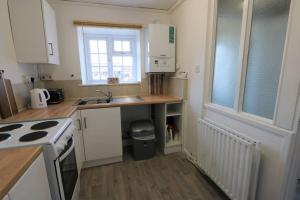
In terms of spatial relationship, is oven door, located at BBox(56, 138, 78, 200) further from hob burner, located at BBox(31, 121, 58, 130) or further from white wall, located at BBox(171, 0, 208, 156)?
white wall, located at BBox(171, 0, 208, 156)

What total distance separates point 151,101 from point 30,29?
1660 mm

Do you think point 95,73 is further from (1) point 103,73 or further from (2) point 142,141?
(2) point 142,141

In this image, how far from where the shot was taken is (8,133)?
114cm

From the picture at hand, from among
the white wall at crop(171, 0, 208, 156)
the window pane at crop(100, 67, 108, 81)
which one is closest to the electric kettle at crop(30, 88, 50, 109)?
the window pane at crop(100, 67, 108, 81)

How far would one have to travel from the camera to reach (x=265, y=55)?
1.22m

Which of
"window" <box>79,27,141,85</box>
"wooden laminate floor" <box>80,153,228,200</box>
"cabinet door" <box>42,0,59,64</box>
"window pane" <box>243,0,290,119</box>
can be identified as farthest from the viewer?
"window" <box>79,27,141,85</box>

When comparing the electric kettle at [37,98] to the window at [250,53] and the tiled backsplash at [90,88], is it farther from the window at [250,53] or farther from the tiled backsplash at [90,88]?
the window at [250,53]

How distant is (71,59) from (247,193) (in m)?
2.71

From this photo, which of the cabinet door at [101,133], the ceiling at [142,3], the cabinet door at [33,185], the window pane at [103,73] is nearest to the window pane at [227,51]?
the ceiling at [142,3]

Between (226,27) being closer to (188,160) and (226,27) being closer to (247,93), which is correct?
(247,93)

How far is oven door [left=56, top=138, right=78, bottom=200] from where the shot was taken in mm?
1089

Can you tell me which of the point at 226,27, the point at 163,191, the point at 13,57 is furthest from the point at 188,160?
the point at 13,57

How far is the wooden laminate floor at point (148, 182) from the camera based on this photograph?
1.66 metres

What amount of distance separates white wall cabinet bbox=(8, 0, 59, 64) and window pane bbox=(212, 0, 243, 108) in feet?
6.50
